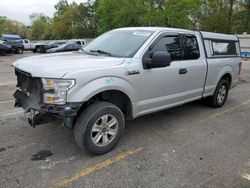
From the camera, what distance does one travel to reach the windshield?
434 cm

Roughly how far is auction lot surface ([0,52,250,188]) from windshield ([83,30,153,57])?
1458 mm

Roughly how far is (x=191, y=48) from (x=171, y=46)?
0.63 metres

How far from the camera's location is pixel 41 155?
3.85 metres

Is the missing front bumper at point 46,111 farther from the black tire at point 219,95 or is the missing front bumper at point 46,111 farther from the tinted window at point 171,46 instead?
the black tire at point 219,95

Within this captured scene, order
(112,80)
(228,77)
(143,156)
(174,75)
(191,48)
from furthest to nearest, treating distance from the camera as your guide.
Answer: (228,77) → (191,48) → (174,75) → (143,156) → (112,80)

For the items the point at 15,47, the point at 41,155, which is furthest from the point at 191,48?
the point at 15,47

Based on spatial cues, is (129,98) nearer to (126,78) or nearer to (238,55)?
(126,78)

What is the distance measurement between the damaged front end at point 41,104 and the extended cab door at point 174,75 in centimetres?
129

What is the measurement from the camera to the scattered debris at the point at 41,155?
3754 mm

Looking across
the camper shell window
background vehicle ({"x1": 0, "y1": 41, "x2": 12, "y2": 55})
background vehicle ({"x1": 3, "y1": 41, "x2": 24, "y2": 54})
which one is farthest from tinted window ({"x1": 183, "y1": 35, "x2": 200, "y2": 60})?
background vehicle ({"x1": 3, "y1": 41, "x2": 24, "y2": 54})

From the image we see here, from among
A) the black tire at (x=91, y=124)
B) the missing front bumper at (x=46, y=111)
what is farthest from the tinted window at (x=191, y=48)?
the missing front bumper at (x=46, y=111)

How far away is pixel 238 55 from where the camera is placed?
6.82m

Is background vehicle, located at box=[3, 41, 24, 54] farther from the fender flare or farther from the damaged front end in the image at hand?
the fender flare

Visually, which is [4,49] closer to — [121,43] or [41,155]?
[121,43]
